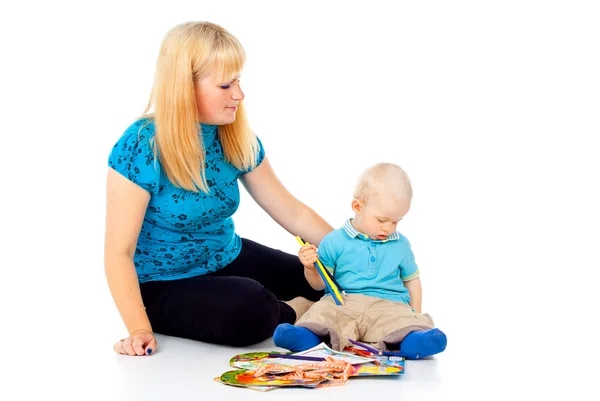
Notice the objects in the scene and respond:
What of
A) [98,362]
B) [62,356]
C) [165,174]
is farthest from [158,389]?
[165,174]

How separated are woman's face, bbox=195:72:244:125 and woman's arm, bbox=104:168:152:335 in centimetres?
29

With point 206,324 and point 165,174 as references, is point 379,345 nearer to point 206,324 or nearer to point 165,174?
point 206,324

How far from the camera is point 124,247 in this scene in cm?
253

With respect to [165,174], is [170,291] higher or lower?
lower

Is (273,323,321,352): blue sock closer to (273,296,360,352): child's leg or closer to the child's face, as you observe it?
(273,296,360,352): child's leg

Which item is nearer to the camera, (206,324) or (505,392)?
(505,392)

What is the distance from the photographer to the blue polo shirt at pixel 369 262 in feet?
8.60

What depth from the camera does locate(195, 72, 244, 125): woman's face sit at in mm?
2553

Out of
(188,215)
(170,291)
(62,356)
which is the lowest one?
(62,356)

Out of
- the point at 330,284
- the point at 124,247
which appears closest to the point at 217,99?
the point at 124,247

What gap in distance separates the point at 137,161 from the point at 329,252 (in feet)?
2.05

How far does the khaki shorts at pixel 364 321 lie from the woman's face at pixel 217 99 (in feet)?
2.01

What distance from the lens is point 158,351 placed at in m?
2.52

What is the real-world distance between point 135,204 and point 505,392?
1.12 m
